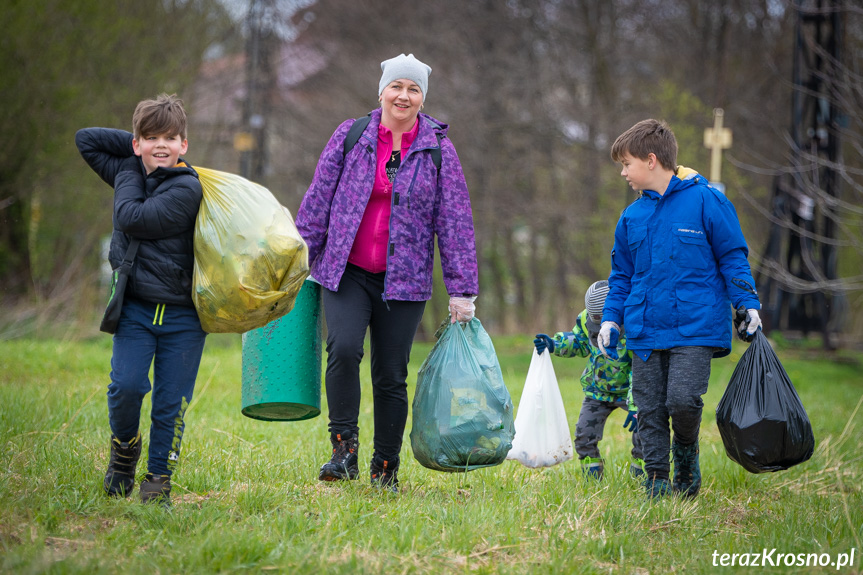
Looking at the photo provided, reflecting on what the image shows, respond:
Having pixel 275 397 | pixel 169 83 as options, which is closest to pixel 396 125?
pixel 275 397

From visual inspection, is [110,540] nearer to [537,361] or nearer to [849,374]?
[537,361]

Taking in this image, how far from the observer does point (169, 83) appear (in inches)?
495

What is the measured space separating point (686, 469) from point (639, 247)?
1.08 metres

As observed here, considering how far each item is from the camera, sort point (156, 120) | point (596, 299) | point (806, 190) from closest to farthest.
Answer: point (156, 120) → point (596, 299) → point (806, 190)

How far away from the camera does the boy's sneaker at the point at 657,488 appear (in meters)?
3.82

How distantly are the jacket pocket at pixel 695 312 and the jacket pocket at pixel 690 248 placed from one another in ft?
0.38

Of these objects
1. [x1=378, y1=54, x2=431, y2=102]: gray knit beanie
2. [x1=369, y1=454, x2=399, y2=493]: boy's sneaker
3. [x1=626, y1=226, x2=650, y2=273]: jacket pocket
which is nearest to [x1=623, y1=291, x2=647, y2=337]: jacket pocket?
[x1=626, y1=226, x2=650, y2=273]: jacket pocket

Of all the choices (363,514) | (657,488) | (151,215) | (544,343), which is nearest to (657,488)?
(657,488)

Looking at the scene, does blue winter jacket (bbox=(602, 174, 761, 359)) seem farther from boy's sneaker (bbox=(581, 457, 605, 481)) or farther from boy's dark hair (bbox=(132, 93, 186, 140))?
boy's dark hair (bbox=(132, 93, 186, 140))

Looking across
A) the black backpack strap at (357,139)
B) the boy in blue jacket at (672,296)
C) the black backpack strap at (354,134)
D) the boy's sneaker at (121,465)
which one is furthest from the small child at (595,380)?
the boy's sneaker at (121,465)

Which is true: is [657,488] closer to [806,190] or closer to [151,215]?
[151,215]

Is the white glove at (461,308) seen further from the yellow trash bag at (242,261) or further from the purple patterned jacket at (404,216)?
the yellow trash bag at (242,261)

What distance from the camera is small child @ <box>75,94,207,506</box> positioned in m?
3.23

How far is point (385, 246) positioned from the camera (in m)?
3.76
